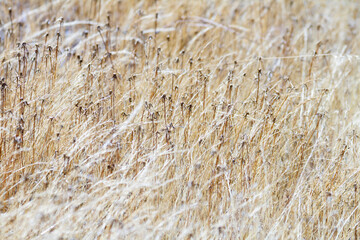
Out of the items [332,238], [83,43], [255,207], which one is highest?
[83,43]

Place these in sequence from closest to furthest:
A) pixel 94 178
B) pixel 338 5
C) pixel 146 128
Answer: pixel 94 178
pixel 146 128
pixel 338 5

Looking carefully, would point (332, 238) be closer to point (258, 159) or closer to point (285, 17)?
point (258, 159)

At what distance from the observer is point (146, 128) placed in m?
3.33

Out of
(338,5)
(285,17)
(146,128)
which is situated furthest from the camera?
(338,5)

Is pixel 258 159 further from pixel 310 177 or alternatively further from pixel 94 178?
pixel 94 178

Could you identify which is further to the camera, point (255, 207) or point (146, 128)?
point (146, 128)

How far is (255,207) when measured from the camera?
9.02 feet

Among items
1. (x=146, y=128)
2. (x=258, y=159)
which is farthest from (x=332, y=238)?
(x=146, y=128)

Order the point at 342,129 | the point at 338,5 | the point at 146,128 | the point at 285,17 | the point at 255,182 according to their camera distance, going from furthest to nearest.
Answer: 1. the point at 338,5
2. the point at 285,17
3. the point at 342,129
4. the point at 146,128
5. the point at 255,182

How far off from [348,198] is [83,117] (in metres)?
1.80

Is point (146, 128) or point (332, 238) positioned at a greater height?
point (146, 128)

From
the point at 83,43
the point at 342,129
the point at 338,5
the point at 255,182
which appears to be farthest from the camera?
the point at 338,5

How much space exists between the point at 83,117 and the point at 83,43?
4.14ft

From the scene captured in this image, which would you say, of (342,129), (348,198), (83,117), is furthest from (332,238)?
(83,117)
